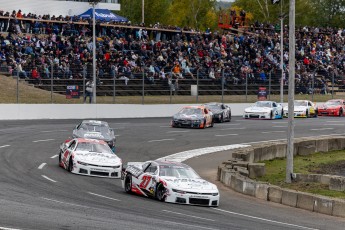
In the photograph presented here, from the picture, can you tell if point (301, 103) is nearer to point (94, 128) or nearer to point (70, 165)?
point (94, 128)

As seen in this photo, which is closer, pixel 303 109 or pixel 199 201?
pixel 199 201

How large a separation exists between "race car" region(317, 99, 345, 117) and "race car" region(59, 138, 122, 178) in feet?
123

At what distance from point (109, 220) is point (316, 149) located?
82.7 feet

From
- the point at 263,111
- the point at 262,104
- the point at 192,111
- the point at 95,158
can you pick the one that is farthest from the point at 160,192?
the point at 262,104

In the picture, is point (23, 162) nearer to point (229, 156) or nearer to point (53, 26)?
point (229, 156)

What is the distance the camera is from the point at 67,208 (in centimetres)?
2020

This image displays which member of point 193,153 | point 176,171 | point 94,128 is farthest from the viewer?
point 193,153

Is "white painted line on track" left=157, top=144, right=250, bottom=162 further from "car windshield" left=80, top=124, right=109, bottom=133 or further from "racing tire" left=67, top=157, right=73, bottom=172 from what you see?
"racing tire" left=67, top=157, right=73, bottom=172

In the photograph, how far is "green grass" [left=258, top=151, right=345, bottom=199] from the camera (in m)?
27.2

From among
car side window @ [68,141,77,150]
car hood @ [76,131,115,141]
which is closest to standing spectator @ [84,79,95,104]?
car hood @ [76,131,115,141]

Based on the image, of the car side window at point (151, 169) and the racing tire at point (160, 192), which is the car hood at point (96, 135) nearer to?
the car side window at point (151, 169)

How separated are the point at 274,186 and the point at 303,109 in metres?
37.2

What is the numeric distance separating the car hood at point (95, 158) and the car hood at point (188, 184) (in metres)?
5.13

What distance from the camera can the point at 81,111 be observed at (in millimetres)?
Result: 52750
